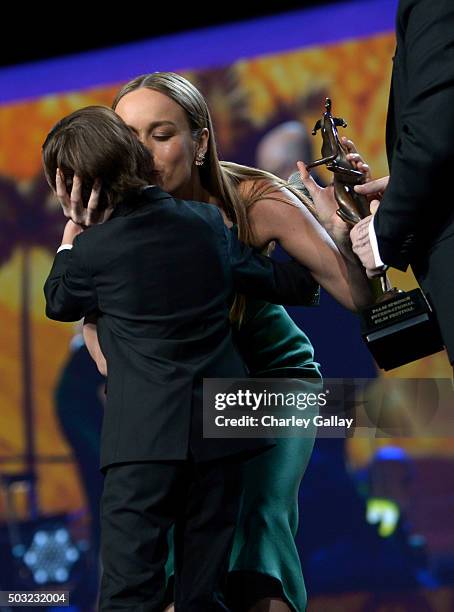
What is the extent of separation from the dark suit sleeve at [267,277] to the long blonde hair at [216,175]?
7 cm

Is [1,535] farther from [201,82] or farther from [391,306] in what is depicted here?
[391,306]

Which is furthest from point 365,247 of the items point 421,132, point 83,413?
point 83,413

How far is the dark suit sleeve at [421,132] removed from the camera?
138 cm

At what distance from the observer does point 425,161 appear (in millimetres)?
1400

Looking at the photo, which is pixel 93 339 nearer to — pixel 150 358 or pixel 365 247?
pixel 150 358

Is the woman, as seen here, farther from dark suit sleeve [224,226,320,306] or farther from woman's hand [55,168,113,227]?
A: woman's hand [55,168,113,227]

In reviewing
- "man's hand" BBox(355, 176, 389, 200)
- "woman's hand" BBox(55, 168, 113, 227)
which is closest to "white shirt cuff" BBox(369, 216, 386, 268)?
"man's hand" BBox(355, 176, 389, 200)

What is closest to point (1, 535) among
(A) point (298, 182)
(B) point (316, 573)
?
(B) point (316, 573)

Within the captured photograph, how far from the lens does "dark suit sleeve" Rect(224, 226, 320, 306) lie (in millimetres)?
1828

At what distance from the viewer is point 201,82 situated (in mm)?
3926

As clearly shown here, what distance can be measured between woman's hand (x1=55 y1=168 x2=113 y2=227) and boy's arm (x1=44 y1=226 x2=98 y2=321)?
4 cm

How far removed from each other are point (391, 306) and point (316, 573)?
2.25m

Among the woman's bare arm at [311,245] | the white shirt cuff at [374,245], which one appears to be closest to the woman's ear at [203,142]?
the woman's bare arm at [311,245]

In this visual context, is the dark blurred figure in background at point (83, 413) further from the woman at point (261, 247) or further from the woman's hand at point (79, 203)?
the woman's hand at point (79, 203)
